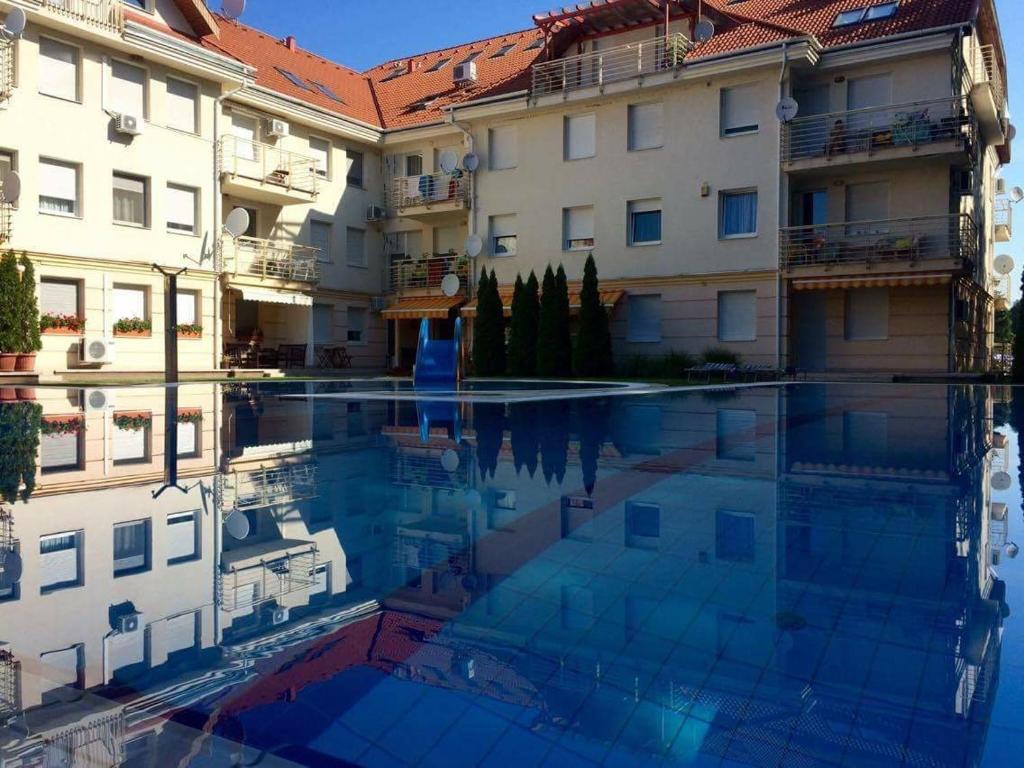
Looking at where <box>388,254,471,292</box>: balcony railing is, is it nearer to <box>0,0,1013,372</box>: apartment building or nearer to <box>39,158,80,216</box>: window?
<box>0,0,1013,372</box>: apartment building

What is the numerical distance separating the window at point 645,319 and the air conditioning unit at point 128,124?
14.6 metres

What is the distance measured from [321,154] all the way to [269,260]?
467 cm

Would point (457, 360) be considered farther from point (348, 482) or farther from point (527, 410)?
point (348, 482)

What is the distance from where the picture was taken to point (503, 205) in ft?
93.0

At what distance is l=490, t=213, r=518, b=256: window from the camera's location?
93.2 feet

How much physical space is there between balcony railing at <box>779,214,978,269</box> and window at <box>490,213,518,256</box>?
8.84 meters

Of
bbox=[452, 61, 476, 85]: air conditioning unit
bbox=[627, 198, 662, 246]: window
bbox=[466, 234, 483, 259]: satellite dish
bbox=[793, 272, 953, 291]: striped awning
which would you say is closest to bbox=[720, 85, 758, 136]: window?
bbox=[627, 198, 662, 246]: window

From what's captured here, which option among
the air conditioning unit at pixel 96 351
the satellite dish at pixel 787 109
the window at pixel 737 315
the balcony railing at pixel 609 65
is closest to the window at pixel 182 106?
the air conditioning unit at pixel 96 351

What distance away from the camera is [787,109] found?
2272 centimetres

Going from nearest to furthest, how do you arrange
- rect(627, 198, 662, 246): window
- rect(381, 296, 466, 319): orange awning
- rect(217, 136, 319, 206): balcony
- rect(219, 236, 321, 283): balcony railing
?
1. rect(217, 136, 319, 206): balcony
2. rect(627, 198, 662, 246): window
3. rect(219, 236, 321, 283): balcony railing
4. rect(381, 296, 466, 319): orange awning

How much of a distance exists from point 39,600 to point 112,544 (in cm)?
66

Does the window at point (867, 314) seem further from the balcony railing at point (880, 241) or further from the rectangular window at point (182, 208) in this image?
the rectangular window at point (182, 208)

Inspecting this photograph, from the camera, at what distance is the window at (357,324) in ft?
100

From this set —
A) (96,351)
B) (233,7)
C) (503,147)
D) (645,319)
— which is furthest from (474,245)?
(96,351)
